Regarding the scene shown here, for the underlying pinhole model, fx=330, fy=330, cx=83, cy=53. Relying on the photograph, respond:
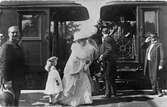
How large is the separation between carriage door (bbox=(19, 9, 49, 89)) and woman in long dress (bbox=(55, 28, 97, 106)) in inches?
12.7

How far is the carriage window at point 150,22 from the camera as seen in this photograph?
4.42m

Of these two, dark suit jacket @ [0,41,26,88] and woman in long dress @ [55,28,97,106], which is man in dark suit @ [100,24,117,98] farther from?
dark suit jacket @ [0,41,26,88]

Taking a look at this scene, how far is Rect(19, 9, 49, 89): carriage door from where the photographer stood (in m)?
4.30

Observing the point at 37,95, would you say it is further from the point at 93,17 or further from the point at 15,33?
the point at 93,17

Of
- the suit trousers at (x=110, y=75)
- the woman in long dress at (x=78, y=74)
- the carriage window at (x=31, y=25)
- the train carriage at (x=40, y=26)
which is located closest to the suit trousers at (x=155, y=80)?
the suit trousers at (x=110, y=75)

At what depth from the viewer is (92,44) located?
4270 mm

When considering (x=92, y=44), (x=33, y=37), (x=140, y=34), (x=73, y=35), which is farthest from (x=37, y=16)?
(x=140, y=34)

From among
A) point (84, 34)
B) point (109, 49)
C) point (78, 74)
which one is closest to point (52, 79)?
point (78, 74)

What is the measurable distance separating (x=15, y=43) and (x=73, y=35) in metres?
0.75

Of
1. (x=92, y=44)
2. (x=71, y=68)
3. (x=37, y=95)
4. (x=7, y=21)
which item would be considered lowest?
(x=37, y=95)

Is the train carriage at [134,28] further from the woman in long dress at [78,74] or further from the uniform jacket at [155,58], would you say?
the woman in long dress at [78,74]

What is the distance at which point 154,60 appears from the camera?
14.7 feet

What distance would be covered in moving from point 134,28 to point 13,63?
1.64 m

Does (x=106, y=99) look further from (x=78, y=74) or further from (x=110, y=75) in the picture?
(x=78, y=74)
